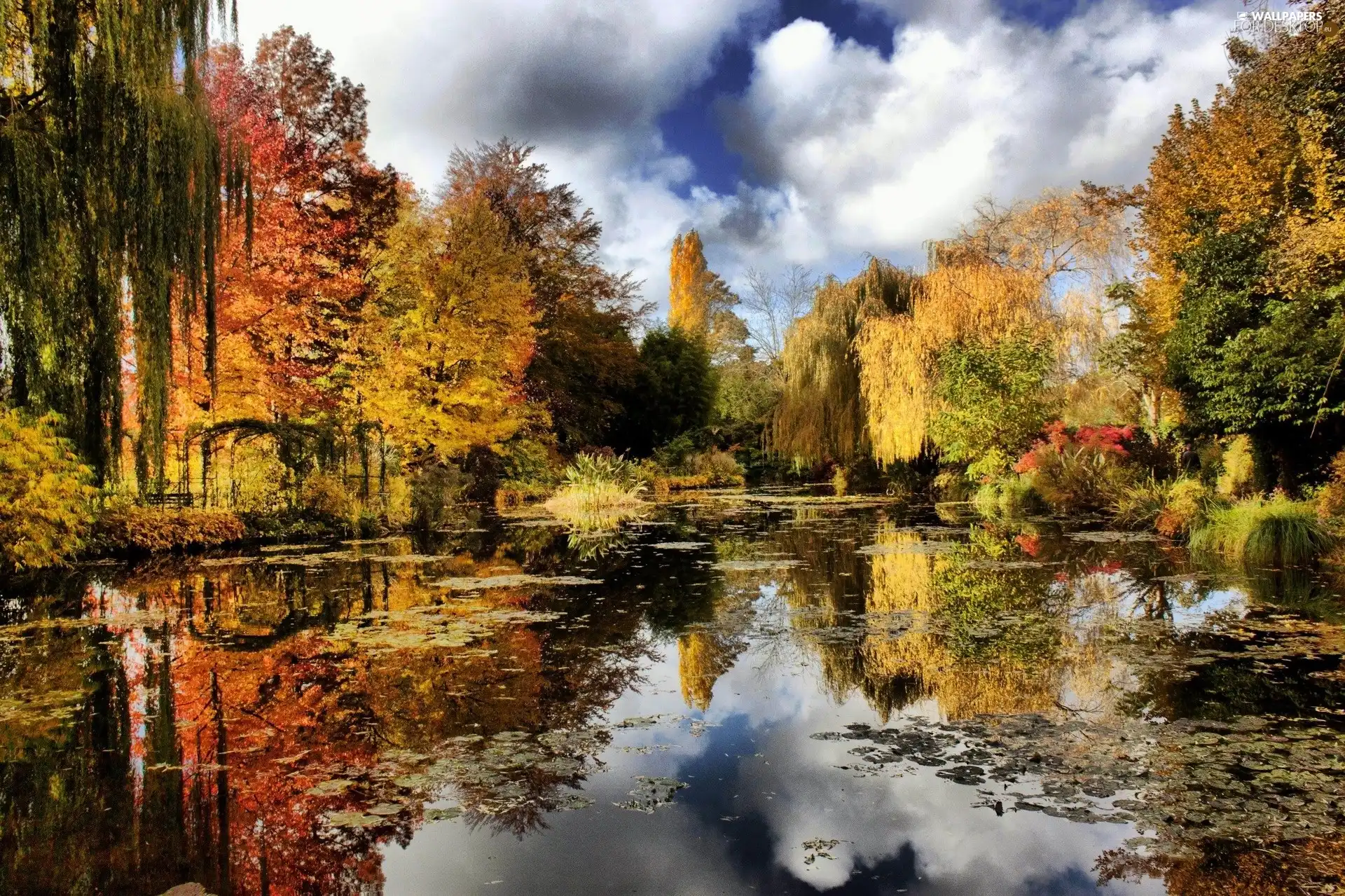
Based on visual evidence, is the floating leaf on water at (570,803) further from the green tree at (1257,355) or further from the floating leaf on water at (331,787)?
the green tree at (1257,355)

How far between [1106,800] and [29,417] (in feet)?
30.1

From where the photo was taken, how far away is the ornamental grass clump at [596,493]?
2041cm

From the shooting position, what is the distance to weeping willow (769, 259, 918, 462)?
71.9ft

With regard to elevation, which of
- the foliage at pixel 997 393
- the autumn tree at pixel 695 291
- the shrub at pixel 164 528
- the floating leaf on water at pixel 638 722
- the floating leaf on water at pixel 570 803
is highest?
the autumn tree at pixel 695 291

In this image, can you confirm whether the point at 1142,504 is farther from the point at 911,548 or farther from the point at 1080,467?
the point at 911,548

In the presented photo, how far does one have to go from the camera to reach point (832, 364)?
866 inches

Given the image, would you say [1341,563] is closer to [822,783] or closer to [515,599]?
[822,783]

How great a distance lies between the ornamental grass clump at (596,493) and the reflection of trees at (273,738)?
478 inches

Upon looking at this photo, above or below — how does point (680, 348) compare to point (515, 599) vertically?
above

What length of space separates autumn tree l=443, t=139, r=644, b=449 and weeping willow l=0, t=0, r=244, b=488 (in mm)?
17709

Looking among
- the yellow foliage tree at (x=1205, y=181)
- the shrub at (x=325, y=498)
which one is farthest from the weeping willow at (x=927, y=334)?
the shrub at (x=325, y=498)

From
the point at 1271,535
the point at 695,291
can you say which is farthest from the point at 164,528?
the point at 695,291

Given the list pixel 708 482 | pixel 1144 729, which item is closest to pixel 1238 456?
pixel 1144 729

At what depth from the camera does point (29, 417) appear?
7.77 m
